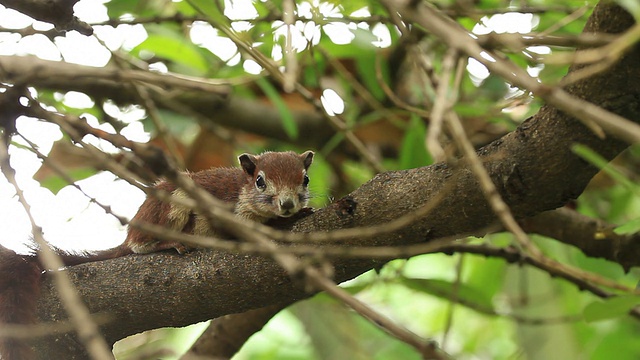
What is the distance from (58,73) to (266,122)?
3107 mm

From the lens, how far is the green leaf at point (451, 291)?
3.56m

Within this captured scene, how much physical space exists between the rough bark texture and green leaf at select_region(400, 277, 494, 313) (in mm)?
992

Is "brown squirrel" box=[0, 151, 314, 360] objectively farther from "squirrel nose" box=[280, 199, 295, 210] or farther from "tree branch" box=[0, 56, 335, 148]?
"tree branch" box=[0, 56, 335, 148]

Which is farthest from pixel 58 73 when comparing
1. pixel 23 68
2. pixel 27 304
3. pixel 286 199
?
pixel 286 199

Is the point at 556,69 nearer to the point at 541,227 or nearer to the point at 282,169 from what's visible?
the point at 541,227

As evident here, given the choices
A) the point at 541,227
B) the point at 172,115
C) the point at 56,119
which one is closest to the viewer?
the point at 56,119

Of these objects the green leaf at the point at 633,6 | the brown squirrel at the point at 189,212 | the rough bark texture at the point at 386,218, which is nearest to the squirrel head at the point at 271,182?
the brown squirrel at the point at 189,212

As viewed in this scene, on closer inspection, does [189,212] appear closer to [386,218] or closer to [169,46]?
[169,46]

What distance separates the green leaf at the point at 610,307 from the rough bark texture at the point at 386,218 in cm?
40

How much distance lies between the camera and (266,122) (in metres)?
4.71

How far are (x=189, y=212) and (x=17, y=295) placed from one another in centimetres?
90

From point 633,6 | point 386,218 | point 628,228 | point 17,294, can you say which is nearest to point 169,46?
point 17,294

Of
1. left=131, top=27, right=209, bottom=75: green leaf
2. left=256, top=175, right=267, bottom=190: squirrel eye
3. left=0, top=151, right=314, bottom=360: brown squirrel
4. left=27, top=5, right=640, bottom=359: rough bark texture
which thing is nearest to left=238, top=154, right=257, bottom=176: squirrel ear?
left=0, top=151, right=314, bottom=360: brown squirrel

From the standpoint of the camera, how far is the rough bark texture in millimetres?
2193
